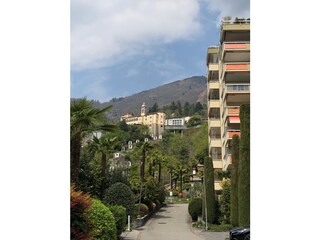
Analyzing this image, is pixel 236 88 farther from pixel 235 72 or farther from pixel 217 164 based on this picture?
pixel 217 164

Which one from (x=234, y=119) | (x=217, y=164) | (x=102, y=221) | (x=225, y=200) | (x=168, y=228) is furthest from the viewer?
(x=217, y=164)

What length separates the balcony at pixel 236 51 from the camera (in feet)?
92.7

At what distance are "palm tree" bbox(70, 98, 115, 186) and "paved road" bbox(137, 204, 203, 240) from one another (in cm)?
814

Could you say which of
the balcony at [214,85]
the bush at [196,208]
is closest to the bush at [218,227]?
the bush at [196,208]

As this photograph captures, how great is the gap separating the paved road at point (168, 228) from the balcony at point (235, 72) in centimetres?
864

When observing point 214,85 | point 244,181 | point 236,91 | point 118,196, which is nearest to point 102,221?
point 244,181

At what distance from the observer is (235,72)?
28.2 metres

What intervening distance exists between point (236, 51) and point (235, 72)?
1214mm

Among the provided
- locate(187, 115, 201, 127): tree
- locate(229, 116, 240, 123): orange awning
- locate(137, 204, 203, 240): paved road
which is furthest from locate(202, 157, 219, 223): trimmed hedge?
locate(187, 115, 201, 127): tree
